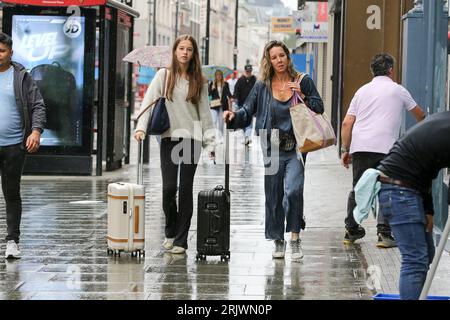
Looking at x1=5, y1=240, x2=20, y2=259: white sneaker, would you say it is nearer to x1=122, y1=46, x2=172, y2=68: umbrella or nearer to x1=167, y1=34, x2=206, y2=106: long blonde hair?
x1=167, y1=34, x2=206, y2=106: long blonde hair

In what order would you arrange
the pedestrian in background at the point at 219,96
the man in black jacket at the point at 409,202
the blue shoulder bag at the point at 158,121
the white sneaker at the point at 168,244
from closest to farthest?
the man in black jacket at the point at 409,202, the blue shoulder bag at the point at 158,121, the white sneaker at the point at 168,244, the pedestrian in background at the point at 219,96

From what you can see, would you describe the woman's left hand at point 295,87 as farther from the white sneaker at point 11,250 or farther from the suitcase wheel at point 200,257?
the white sneaker at point 11,250

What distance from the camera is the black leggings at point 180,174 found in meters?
9.93

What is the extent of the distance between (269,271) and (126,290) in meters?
1.45

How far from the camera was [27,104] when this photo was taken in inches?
381

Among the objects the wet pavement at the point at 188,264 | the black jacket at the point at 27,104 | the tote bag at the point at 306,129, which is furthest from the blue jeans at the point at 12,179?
the tote bag at the point at 306,129

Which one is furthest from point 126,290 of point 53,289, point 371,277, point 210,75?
point 210,75

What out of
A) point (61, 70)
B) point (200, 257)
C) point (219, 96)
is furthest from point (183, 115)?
point (219, 96)

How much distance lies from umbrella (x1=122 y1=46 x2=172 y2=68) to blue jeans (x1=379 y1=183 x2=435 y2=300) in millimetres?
12158

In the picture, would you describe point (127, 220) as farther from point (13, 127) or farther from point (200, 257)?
point (13, 127)

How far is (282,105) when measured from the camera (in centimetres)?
987

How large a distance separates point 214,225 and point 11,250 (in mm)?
1740

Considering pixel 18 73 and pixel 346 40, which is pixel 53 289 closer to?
pixel 18 73

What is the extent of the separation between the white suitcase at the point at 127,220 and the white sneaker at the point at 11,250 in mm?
827
